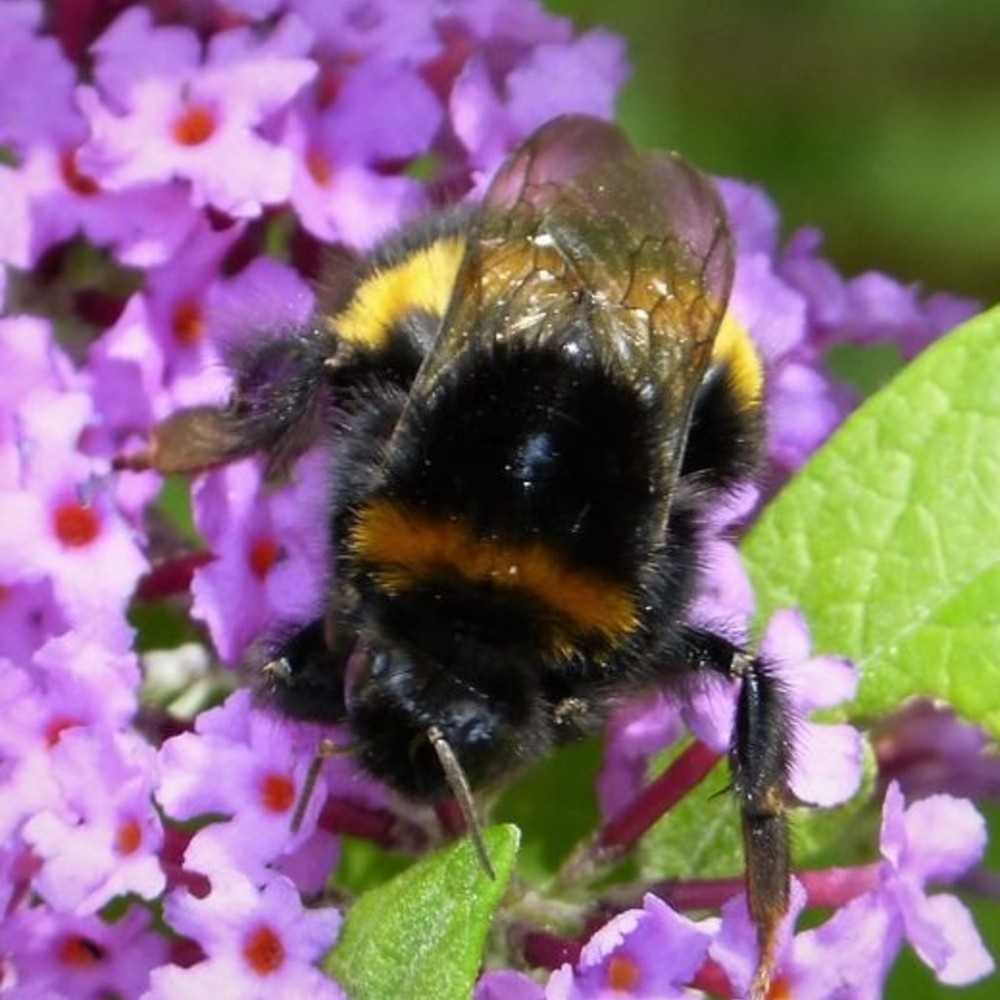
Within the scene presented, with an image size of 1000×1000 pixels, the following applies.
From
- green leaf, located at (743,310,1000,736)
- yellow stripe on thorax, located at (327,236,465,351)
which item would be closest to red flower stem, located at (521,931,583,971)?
green leaf, located at (743,310,1000,736)

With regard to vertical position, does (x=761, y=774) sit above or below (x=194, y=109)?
below

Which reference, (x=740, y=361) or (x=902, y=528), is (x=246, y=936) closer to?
(x=740, y=361)

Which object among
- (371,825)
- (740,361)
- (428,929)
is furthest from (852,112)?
(428,929)

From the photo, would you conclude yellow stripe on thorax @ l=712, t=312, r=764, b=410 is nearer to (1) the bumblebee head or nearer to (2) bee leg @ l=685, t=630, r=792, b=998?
(2) bee leg @ l=685, t=630, r=792, b=998

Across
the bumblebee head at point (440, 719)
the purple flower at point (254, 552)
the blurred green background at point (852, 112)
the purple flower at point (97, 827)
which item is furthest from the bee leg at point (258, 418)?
the blurred green background at point (852, 112)

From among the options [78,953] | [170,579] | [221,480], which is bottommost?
[78,953]

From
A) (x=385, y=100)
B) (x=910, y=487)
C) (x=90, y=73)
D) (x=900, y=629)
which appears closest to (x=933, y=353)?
(x=910, y=487)

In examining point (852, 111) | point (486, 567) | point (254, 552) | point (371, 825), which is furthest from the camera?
point (852, 111)
